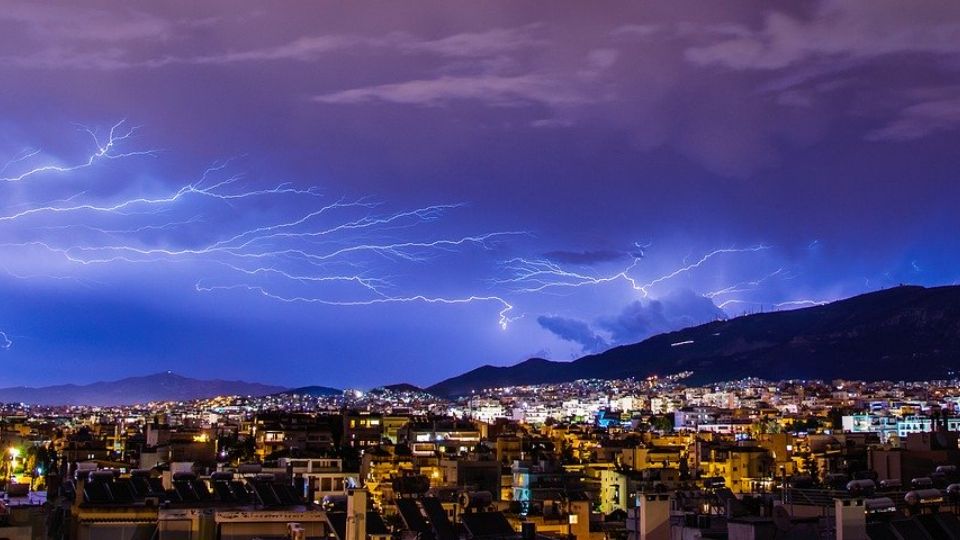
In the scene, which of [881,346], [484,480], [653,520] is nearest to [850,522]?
[653,520]

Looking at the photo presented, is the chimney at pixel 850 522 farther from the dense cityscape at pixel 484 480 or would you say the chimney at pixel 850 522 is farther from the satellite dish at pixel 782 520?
the satellite dish at pixel 782 520

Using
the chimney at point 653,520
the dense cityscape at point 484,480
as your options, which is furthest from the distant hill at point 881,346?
the chimney at point 653,520

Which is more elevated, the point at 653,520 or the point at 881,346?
the point at 881,346

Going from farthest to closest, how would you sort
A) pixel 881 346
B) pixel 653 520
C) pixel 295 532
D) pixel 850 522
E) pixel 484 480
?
pixel 881 346 < pixel 484 480 < pixel 653 520 < pixel 295 532 < pixel 850 522

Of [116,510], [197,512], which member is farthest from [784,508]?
[116,510]

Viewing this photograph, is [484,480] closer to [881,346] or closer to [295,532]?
[295,532]

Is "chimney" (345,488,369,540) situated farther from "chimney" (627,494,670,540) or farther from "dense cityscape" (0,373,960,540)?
"chimney" (627,494,670,540)
